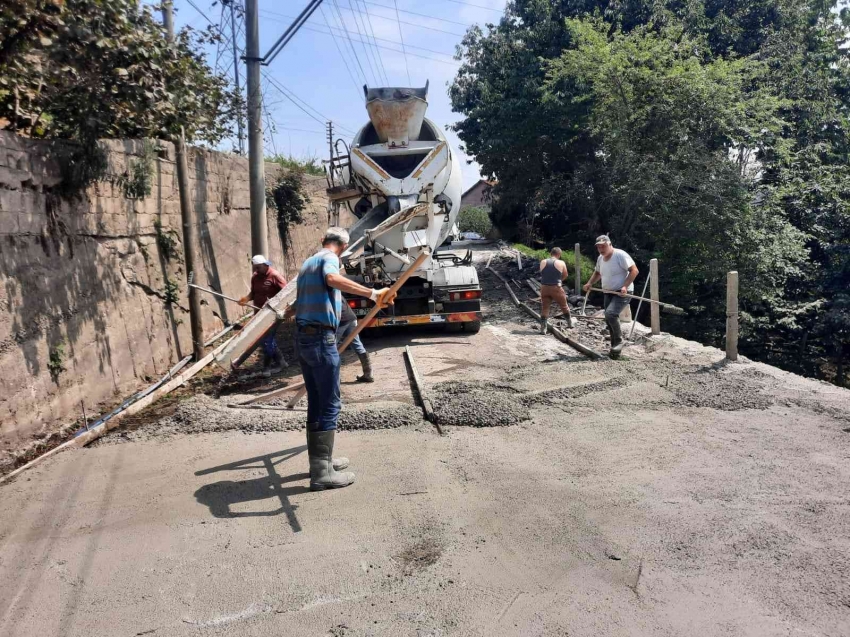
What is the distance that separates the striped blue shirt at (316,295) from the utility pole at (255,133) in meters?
6.45

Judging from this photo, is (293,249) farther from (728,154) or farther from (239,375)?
(728,154)

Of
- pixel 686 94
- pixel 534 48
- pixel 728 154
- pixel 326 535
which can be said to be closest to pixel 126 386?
pixel 326 535

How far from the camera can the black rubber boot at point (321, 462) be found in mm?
4309

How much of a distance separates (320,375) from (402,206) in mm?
5262

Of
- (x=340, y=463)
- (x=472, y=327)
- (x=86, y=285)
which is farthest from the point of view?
(x=472, y=327)

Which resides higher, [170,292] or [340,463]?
[170,292]

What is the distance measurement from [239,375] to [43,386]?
2.77 meters

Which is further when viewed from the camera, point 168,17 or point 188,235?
point 168,17

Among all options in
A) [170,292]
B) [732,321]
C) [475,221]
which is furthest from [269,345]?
[475,221]

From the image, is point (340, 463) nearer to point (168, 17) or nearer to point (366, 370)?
point (366, 370)

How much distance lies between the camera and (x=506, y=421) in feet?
18.3

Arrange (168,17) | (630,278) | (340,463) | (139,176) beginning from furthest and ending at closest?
1. (168,17)
2. (630,278)
3. (139,176)
4. (340,463)

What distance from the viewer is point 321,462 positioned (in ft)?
14.2

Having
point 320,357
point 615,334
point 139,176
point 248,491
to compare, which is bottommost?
point 248,491
